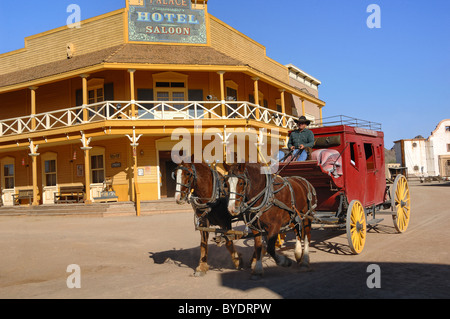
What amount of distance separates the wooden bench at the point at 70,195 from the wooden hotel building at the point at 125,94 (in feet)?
0.23

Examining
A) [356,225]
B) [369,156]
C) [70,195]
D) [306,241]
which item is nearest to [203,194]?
[306,241]

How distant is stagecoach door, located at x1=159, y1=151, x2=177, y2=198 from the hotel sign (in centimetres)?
613

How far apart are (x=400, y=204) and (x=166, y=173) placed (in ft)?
44.7

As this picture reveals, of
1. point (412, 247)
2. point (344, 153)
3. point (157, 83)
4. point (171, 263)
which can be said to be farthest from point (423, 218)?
point (157, 83)

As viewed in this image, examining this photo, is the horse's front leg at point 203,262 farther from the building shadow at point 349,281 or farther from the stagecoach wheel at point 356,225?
the stagecoach wheel at point 356,225

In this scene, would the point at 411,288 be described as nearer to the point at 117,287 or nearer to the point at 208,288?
the point at 208,288

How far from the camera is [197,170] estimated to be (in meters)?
6.15

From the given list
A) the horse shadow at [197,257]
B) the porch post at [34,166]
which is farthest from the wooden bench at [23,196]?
the horse shadow at [197,257]

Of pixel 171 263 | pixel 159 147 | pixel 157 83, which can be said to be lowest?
pixel 171 263

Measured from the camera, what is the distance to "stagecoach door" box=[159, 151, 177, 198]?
2039 centimetres

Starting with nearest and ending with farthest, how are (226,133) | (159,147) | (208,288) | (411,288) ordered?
1. (411,288)
2. (208,288)
3. (226,133)
4. (159,147)

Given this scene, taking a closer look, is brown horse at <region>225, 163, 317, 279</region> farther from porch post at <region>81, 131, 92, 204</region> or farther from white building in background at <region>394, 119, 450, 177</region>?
white building in background at <region>394, 119, 450, 177</region>

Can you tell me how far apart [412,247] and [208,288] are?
4.62 metres

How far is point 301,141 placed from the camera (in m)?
7.88
